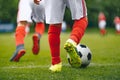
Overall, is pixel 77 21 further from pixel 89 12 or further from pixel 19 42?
pixel 89 12

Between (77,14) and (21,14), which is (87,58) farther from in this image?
(21,14)

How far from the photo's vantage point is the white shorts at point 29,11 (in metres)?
7.94

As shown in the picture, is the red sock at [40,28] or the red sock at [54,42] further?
the red sock at [40,28]

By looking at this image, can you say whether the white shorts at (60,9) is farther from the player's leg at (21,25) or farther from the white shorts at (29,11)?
the white shorts at (29,11)

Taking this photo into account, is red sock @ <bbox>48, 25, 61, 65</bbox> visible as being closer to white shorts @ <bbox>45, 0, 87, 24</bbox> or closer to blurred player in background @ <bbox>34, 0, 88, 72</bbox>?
blurred player in background @ <bbox>34, 0, 88, 72</bbox>

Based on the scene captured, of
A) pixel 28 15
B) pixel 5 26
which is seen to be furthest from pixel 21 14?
pixel 5 26

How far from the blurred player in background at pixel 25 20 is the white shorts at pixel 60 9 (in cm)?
161

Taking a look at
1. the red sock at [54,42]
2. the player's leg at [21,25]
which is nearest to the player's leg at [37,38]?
the player's leg at [21,25]

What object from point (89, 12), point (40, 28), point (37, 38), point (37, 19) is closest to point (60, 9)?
point (37, 38)

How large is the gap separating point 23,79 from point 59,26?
3.85 feet

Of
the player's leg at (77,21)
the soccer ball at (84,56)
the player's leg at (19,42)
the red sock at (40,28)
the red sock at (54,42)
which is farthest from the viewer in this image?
the red sock at (40,28)

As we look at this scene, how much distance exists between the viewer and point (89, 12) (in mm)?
57781

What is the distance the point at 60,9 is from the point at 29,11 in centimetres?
230

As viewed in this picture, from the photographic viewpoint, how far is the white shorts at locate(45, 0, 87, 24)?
5.82 meters
